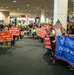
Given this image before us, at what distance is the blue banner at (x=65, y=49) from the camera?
281 inches

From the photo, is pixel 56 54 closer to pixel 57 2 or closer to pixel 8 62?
pixel 8 62

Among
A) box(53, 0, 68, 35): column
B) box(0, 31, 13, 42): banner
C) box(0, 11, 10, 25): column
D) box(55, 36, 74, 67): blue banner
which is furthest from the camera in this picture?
box(0, 11, 10, 25): column

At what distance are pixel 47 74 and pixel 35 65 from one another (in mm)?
1410

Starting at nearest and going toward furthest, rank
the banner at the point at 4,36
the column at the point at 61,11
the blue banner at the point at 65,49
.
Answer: the blue banner at the point at 65,49
the column at the point at 61,11
the banner at the point at 4,36

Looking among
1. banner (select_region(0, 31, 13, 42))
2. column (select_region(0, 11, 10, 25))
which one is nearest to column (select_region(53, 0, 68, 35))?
banner (select_region(0, 31, 13, 42))

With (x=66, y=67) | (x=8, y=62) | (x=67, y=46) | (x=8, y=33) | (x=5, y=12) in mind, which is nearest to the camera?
(x=67, y=46)

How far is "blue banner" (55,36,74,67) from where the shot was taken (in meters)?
7.13

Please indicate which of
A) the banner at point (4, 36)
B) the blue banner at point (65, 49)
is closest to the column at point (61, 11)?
the blue banner at point (65, 49)

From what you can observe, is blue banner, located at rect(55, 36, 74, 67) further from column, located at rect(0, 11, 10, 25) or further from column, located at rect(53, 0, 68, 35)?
column, located at rect(0, 11, 10, 25)

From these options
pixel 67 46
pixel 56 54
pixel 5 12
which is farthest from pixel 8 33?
pixel 5 12

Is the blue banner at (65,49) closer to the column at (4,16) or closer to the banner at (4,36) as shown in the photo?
the banner at (4,36)

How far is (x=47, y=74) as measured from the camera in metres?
6.82

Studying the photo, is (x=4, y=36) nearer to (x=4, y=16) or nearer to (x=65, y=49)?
(x=65, y=49)

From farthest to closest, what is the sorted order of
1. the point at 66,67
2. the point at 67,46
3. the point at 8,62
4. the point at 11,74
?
the point at 8,62 → the point at 66,67 → the point at 67,46 → the point at 11,74
